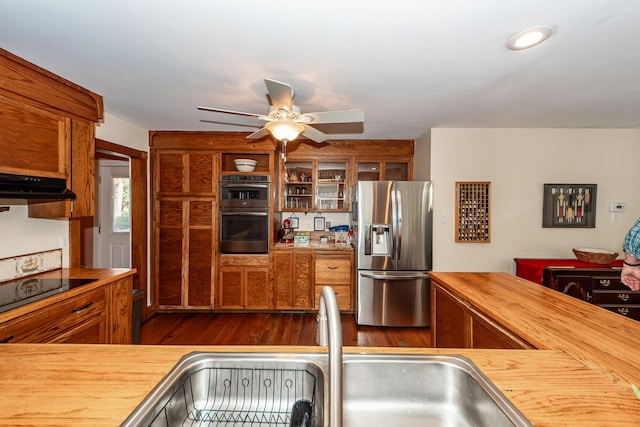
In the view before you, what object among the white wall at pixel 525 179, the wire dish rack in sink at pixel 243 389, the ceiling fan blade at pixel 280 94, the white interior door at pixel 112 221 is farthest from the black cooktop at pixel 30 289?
the white wall at pixel 525 179

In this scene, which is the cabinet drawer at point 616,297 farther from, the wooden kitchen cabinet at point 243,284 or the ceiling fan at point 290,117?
the wooden kitchen cabinet at point 243,284

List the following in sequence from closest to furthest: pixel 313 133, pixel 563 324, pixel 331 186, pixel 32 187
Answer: pixel 563 324
pixel 32 187
pixel 313 133
pixel 331 186

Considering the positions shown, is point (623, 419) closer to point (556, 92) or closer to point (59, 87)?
point (556, 92)

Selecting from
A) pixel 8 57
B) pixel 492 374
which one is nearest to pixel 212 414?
pixel 492 374

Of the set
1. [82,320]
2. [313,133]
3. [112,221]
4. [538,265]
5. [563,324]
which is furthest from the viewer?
[112,221]

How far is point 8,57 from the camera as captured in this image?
1678 mm

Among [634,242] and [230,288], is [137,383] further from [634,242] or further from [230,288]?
[230,288]

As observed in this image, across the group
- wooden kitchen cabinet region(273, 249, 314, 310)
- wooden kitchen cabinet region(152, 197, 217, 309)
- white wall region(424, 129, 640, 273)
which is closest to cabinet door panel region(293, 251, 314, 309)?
wooden kitchen cabinet region(273, 249, 314, 310)

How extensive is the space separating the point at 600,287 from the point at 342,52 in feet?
11.0

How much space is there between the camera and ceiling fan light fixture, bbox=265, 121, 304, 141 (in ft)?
6.38

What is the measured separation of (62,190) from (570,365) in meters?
2.96

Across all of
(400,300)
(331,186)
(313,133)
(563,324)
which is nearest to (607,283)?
(400,300)

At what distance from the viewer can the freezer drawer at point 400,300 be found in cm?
316

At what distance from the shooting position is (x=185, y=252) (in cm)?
345
